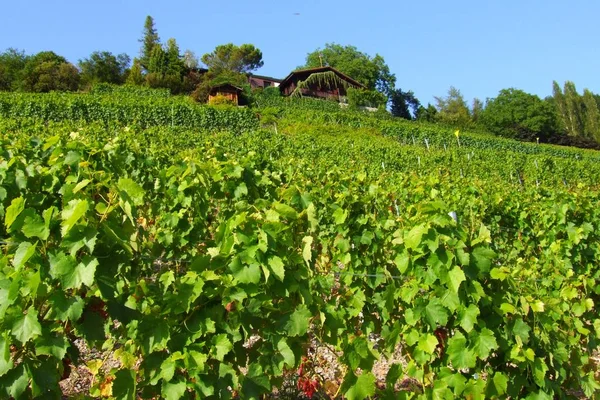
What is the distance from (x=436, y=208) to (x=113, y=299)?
5.15ft

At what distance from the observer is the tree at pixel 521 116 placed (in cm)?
6575

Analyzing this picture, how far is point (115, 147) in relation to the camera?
373cm

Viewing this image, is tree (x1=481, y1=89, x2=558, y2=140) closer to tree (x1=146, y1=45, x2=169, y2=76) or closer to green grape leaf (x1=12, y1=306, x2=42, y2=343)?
tree (x1=146, y1=45, x2=169, y2=76)

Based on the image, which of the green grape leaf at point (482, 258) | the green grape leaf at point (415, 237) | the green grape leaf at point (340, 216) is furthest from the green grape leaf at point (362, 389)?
the green grape leaf at point (340, 216)

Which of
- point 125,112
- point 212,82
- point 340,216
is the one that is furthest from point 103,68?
point 340,216

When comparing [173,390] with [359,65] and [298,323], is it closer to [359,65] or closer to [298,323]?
[298,323]

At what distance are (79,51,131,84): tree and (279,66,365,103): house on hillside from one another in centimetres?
1705

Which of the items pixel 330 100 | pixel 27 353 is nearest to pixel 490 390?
pixel 27 353

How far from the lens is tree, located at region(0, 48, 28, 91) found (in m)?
44.2

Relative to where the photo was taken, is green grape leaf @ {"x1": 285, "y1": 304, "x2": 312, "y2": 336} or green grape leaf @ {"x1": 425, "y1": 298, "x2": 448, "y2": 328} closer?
green grape leaf @ {"x1": 285, "y1": 304, "x2": 312, "y2": 336}

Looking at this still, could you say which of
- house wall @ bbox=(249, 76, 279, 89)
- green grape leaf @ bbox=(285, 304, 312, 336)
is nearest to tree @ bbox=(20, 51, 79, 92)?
house wall @ bbox=(249, 76, 279, 89)

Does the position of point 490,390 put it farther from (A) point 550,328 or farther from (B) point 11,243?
(B) point 11,243

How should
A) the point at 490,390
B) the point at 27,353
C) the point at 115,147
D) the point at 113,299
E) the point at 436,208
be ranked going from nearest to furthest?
the point at 27,353
the point at 113,299
the point at 490,390
the point at 436,208
the point at 115,147

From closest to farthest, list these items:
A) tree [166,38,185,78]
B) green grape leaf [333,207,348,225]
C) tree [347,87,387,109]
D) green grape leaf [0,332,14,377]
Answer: green grape leaf [0,332,14,377], green grape leaf [333,207,348,225], tree [166,38,185,78], tree [347,87,387,109]
